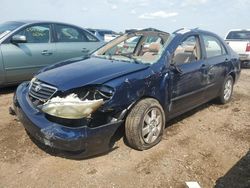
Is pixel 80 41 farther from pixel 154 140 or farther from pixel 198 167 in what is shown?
pixel 198 167

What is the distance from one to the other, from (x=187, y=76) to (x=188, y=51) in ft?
1.71

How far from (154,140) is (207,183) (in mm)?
988

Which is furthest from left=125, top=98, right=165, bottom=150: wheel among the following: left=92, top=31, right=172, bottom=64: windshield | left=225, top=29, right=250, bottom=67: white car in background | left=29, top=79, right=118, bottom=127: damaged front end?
left=225, top=29, right=250, bottom=67: white car in background

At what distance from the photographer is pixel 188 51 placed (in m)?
5.00

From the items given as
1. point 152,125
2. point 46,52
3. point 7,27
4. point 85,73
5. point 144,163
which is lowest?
point 144,163

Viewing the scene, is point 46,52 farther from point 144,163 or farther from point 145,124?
point 144,163

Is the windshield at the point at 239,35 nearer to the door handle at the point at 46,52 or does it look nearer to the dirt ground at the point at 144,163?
the door handle at the point at 46,52

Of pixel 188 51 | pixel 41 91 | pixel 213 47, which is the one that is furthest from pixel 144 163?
pixel 213 47

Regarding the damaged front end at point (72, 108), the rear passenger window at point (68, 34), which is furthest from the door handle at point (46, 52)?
the damaged front end at point (72, 108)

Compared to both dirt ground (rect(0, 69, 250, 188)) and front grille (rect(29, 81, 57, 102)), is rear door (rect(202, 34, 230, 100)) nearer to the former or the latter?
dirt ground (rect(0, 69, 250, 188))

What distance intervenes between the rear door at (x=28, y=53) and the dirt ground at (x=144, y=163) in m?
1.74

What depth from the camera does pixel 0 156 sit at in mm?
3771

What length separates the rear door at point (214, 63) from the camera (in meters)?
5.37

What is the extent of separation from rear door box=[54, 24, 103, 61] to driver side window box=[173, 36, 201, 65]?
2700 millimetres
